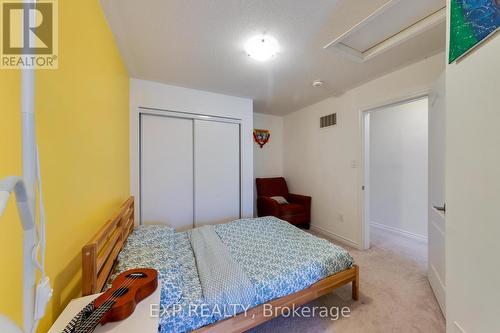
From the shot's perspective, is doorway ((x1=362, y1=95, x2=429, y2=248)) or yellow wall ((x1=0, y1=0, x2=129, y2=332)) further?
doorway ((x1=362, y1=95, x2=429, y2=248))

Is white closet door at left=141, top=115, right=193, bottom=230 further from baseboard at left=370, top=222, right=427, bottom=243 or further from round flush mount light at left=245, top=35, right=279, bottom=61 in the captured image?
baseboard at left=370, top=222, right=427, bottom=243

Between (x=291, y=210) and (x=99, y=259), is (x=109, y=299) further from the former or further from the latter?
(x=291, y=210)

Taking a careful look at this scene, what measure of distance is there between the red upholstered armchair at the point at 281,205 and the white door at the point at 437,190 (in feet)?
5.84

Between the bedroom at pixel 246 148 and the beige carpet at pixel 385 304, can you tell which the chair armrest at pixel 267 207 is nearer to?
the bedroom at pixel 246 148

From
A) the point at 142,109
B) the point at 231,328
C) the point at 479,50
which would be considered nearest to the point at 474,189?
the point at 479,50

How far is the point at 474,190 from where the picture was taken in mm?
763

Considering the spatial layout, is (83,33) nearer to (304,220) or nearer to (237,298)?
(237,298)

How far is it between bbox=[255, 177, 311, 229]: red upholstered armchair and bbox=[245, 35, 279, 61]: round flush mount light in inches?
90.5

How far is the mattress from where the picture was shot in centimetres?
112

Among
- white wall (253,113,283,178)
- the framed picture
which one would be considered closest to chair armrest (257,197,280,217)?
white wall (253,113,283,178)

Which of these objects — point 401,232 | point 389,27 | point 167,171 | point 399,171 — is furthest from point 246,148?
point 401,232

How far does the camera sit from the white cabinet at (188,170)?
8.73ft

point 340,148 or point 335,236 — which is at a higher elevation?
point 340,148

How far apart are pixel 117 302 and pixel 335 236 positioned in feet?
10.4
